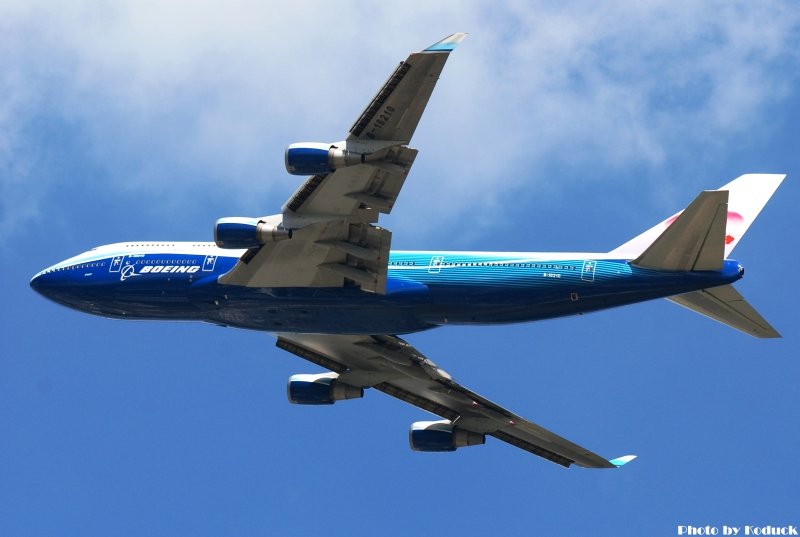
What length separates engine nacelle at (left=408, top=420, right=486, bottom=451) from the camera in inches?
2437

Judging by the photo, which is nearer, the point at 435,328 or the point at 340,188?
the point at 340,188

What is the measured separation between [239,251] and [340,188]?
322 inches

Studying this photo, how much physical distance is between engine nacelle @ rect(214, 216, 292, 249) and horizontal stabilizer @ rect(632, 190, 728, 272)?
1218cm

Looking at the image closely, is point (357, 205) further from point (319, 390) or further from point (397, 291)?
point (319, 390)

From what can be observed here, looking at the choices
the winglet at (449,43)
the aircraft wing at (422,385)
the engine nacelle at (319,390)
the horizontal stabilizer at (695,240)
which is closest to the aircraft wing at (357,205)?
the winglet at (449,43)

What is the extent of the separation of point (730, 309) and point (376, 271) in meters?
12.2

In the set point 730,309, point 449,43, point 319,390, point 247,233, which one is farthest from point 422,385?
point 449,43

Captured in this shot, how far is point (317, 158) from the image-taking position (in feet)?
154

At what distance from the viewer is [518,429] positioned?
62.0 m

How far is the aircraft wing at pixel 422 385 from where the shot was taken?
193 ft

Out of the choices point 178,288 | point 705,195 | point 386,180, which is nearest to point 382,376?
point 178,288

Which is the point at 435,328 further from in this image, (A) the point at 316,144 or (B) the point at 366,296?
(A) the point at 316,144

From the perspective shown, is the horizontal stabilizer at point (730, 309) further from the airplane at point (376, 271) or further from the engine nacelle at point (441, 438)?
the engine nacelle at point (441, 438)

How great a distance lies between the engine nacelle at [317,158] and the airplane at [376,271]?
4 cm
